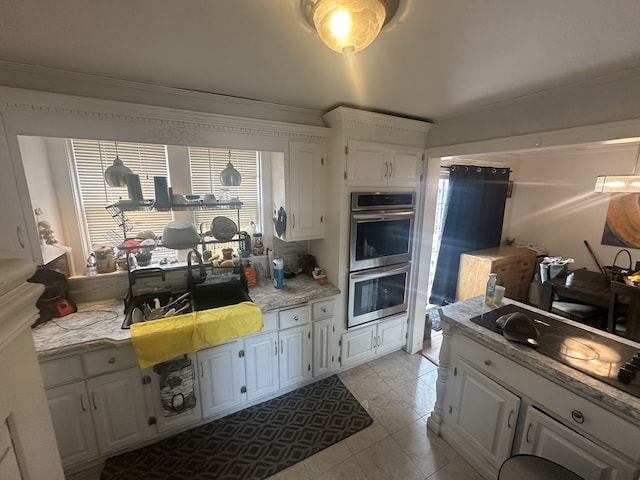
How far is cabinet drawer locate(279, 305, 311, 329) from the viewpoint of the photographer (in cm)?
217

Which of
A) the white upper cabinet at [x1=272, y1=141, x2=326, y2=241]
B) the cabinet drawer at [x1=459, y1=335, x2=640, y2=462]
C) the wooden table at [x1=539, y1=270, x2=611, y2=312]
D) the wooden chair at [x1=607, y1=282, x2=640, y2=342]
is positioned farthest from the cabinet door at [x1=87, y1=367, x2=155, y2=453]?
the wooden table at [x1=539, y1=270, x2=611, y2=312]

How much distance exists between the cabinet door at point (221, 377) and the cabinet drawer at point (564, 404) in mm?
1648

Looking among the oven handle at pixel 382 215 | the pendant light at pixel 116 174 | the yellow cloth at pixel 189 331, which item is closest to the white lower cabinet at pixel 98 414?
the yellow cloth at pixel 189 331

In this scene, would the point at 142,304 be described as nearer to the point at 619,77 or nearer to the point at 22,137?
the point at 22,137

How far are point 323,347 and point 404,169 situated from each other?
70.5 inches

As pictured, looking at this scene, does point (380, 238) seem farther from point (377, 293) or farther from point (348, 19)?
point (348, 19)

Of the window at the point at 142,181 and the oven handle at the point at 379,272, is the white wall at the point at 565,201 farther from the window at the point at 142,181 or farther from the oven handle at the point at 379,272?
the window at the point at 142,181

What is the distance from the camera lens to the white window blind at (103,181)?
200 centimetres

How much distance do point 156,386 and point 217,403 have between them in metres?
0.47

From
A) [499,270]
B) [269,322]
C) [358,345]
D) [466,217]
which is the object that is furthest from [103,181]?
[499,270]

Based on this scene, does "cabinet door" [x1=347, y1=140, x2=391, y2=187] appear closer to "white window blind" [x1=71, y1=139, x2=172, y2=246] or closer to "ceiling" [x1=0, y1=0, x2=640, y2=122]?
"ceiling" [x1=0, y1=0, x2=640, y2=122]

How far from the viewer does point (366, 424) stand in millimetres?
2068

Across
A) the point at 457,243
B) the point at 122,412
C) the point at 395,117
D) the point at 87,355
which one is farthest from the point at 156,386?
the point at 457,243

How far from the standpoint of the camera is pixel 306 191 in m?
2.35
